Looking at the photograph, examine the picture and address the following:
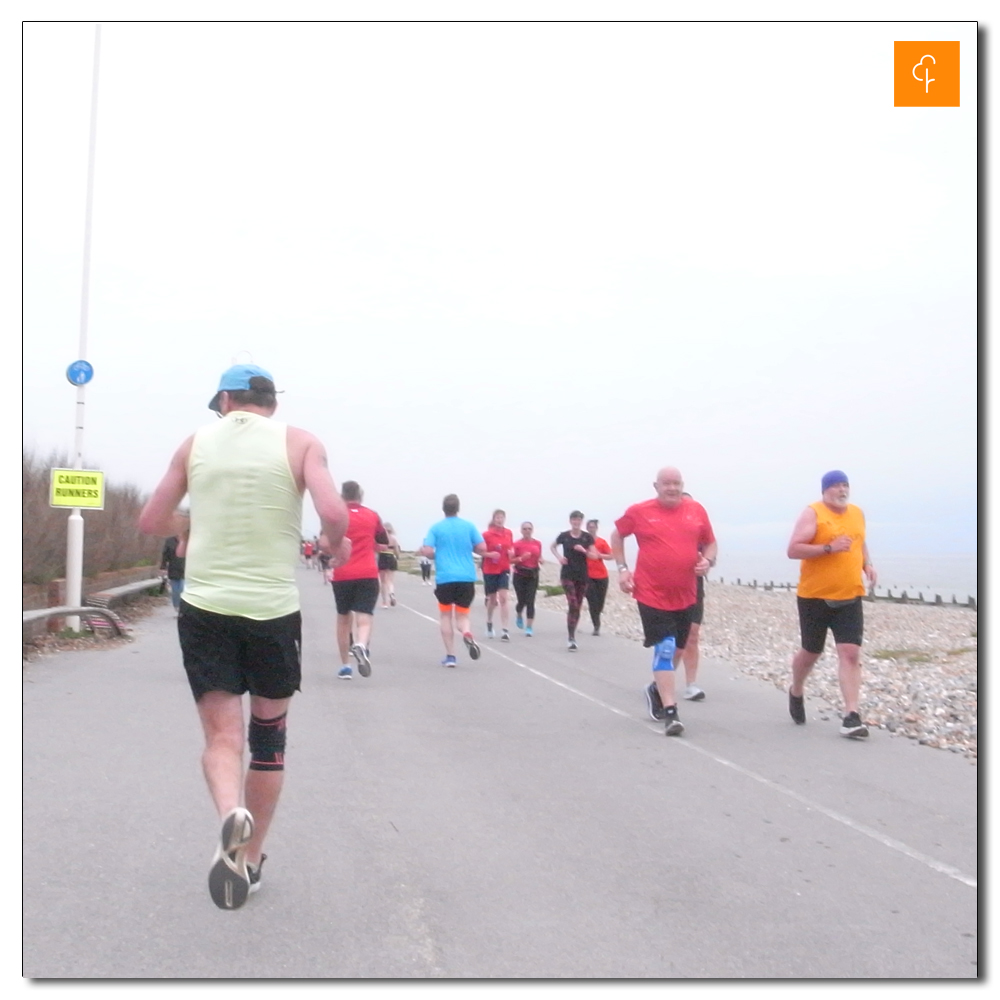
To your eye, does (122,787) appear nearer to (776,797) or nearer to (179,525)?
(179,525)

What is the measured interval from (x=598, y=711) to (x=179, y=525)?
6577 mm

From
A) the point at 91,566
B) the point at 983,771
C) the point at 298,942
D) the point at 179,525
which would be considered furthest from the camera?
the point at 91,566

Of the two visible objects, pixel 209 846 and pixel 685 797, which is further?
pixel 685 797

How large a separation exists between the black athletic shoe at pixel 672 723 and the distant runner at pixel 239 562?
5196mm

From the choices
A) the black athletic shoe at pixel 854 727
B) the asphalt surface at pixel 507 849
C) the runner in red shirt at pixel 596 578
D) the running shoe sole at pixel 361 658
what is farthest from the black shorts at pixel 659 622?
the runner in red shirt at pixel 596 578

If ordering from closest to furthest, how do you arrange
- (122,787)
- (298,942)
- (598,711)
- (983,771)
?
1. (298,942)
2. (983,771)
3. (122,787)
4. (598,711)

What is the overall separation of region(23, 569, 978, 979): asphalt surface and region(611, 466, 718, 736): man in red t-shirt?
509 mm

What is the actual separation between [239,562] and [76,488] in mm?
12238

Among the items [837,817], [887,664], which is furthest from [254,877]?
[887,664]

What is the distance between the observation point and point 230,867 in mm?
4109

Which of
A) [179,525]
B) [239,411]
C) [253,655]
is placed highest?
[239,411]

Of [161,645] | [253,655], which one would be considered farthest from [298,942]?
[161,645]

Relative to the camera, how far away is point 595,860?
220 inches

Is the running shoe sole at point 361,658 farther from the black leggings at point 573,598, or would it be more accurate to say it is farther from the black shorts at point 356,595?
the black leggings at point 573,598
